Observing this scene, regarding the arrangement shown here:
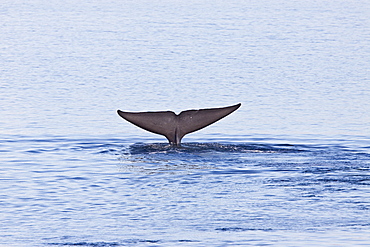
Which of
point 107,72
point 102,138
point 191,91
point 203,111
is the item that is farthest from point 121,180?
point 107,72

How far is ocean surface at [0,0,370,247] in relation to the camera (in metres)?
9.60

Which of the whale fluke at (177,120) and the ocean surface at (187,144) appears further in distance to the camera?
the whale fluke at (177,120)

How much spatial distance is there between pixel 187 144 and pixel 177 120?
0.73 meters

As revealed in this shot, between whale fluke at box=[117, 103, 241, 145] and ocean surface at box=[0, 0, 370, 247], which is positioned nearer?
ocean surface at box=[0, 0, 370, 247]

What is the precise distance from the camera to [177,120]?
14.2 metres

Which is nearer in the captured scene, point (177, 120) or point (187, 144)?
point (177, 120)

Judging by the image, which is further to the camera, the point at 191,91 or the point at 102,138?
the point at 191,91

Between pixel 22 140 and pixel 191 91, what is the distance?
8027 mm

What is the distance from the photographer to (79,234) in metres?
9.18

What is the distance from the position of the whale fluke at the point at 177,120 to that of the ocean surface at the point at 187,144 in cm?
31

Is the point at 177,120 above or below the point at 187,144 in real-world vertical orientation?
above

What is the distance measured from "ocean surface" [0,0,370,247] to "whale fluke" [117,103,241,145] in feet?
1.02

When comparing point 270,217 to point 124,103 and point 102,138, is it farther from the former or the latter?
point 124,103

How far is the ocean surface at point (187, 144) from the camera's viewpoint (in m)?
9.60
